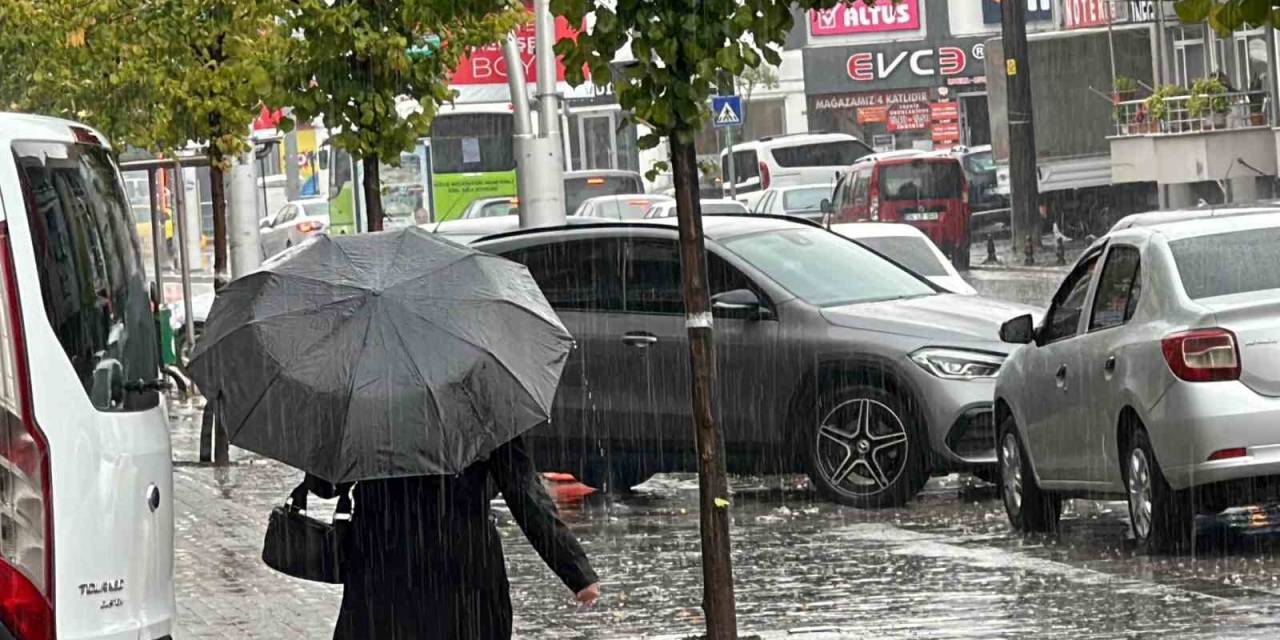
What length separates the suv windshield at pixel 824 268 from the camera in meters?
14.7

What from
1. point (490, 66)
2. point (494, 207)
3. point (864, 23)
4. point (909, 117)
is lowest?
point (494, 207)

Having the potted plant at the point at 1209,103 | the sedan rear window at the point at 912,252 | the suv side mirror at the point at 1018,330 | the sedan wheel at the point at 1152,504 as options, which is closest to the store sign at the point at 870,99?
the potted plant at the point at 1209,103

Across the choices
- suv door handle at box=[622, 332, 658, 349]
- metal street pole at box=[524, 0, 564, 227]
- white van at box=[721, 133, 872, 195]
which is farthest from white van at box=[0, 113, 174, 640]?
white van at box=[721, 133, 872, 195]

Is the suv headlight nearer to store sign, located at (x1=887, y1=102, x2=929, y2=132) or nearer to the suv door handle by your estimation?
the suv door handle

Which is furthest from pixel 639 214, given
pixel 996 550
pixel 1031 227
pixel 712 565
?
pixel 712 565

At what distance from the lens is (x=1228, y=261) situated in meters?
11.4

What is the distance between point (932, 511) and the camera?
Result: 13.8 m

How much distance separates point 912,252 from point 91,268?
1531cm

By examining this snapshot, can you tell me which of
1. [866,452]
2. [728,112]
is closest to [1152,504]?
[866,452]

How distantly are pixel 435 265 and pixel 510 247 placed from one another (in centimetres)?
906

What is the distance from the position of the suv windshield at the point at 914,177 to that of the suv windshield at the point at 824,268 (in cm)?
2411

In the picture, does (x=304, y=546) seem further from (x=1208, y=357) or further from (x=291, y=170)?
(x=291, y=170)

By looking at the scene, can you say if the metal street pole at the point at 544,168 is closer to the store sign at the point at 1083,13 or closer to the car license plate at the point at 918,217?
the car license plate at the point at 918,217

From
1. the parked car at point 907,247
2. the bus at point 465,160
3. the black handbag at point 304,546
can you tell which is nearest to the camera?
the black handbag at point 304,546
